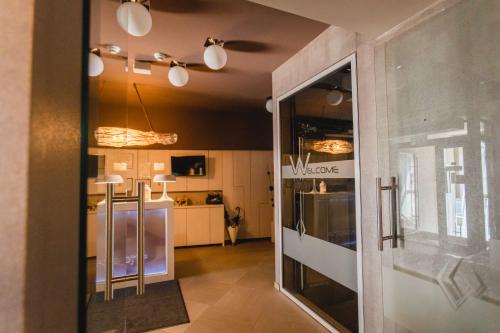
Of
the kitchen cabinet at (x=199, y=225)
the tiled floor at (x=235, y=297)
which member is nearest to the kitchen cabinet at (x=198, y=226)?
the kitchen cabinet at (x=199, y=225)

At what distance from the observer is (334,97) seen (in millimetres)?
2658

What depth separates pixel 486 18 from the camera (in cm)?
131

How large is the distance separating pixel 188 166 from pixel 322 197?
12.9 feet

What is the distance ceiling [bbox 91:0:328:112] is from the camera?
100 centimetres

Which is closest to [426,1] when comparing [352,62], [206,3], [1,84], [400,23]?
[400,23]

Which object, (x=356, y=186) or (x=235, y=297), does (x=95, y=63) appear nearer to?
(x=356, y=186)

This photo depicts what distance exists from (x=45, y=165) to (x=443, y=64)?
6.52ft

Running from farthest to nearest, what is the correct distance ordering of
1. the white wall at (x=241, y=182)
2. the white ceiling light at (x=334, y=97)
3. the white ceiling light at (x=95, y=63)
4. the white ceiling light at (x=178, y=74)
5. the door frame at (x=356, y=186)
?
the white wall at (x=241, y=182)
the white ceiling light at (x=178, y=74)
the white ceiling light at (x=334, y=97)
the door frame at (x=356, y=186)
the white ceiling light at (x=95, y=63)

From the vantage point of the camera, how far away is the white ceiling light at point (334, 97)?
2.56 meters

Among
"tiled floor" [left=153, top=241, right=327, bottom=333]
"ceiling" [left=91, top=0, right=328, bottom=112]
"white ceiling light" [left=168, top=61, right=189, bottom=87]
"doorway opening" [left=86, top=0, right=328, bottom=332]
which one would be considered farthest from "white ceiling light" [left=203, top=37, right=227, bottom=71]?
"tiled floor" [left=153, top=241, right=327, bottom=333]

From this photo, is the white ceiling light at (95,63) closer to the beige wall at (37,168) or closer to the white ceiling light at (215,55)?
the beige wall at (37,168)

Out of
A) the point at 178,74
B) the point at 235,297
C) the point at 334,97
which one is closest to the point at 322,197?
the point at 334,97

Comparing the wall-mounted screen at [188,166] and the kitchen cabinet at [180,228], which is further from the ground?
the wall-mounted screen at [188,166]

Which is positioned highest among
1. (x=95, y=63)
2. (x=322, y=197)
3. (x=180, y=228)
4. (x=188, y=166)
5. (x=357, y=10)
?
(x=357, y=10)
